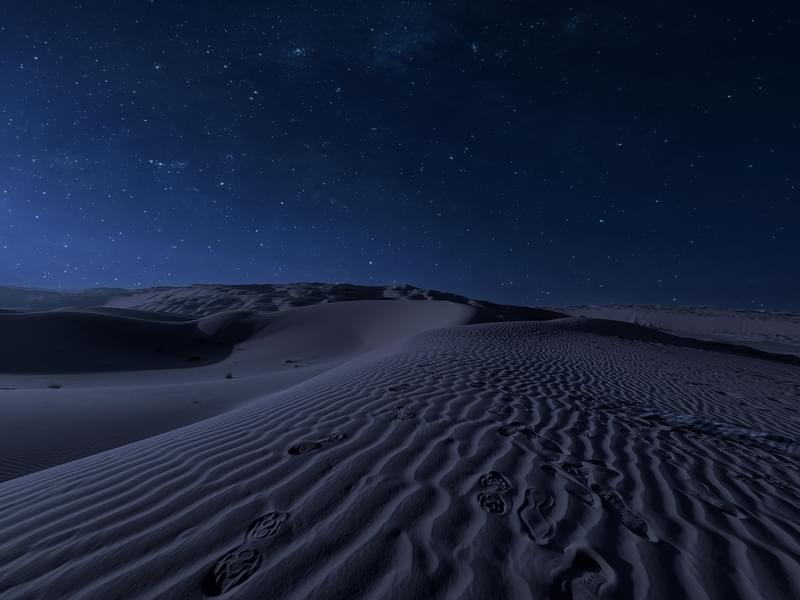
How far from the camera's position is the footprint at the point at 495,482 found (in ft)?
7.88

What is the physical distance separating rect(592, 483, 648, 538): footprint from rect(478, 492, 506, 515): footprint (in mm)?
764

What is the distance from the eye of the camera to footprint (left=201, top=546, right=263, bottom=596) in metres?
1.54

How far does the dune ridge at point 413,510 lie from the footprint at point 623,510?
0.7 inches

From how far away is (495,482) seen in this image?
248 cm

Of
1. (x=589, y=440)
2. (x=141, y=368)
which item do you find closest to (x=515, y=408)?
(x=589, y=440)

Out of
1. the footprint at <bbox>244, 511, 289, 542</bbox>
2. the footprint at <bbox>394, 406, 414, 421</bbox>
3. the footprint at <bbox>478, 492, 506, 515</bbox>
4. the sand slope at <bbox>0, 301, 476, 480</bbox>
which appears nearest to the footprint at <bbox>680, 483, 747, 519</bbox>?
the footprint at <bbox>478, 492, 506, 515</bbox>

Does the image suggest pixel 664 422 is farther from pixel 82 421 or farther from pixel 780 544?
pixel 82 421

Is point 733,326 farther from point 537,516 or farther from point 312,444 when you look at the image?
point 312,444

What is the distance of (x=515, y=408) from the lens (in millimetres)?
4422

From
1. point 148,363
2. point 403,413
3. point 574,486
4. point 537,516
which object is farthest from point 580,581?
point 148,363

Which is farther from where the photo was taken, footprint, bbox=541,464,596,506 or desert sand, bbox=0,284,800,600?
footprint, bbox=541,464,596,506

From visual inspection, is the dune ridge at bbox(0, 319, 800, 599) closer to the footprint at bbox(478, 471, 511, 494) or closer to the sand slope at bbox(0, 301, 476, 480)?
the footprint at bbox(478, 471, 511, 494)

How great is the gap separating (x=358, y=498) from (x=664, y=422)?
447 centimetres

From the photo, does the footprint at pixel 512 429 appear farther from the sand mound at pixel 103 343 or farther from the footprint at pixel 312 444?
the sand mound at pixel 103 343
